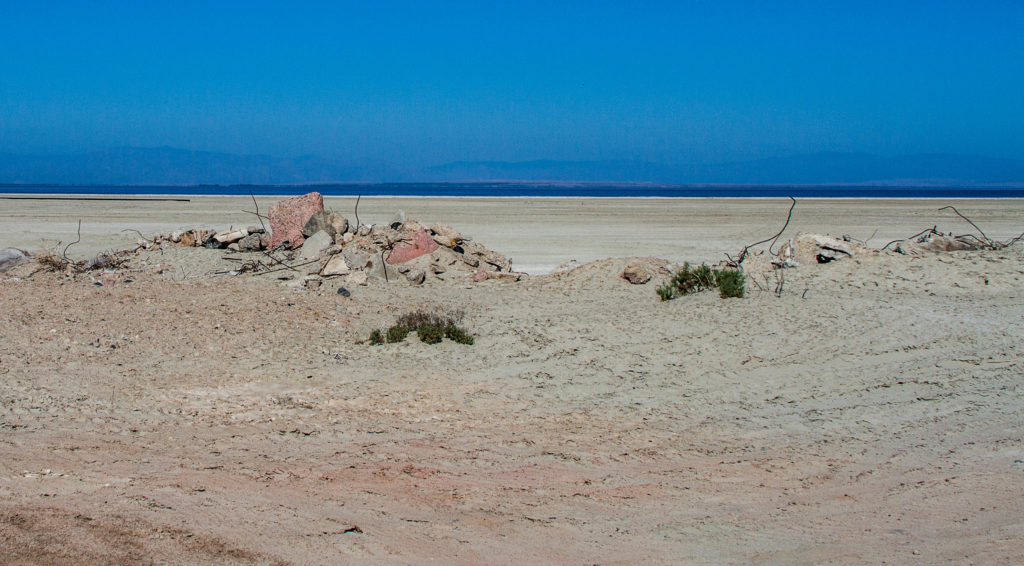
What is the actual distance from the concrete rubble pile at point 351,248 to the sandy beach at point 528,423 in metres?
0.77

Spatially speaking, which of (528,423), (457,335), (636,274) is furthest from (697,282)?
(528,423)

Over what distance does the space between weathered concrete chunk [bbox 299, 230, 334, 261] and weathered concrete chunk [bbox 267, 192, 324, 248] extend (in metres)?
0.63

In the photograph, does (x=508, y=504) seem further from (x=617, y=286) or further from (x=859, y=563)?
(x=617, y=286)

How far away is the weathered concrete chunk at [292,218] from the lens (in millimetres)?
13742

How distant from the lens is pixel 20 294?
9758 mm

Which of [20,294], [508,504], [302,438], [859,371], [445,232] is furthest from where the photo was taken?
[445,232]

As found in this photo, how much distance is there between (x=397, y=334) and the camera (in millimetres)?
7480

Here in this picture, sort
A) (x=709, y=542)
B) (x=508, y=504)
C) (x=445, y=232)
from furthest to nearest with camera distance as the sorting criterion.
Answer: (x=445, y=232), (x=508, y=504), (x=709, y=542)

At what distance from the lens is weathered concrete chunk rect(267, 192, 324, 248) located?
13742 mm

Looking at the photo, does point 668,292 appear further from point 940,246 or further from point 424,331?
point 940,246

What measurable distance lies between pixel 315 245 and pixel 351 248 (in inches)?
35.1

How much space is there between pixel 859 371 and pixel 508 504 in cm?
363

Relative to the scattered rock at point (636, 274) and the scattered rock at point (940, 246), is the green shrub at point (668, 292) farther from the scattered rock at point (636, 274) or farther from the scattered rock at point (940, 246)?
the scattered rock at point (940, 246)

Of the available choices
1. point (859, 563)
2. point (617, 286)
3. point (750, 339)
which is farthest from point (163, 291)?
point (859, 563)
